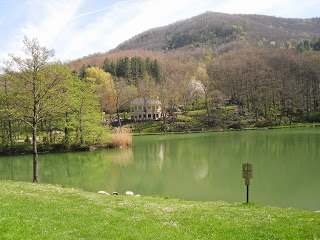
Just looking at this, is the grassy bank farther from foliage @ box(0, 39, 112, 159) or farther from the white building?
the white building

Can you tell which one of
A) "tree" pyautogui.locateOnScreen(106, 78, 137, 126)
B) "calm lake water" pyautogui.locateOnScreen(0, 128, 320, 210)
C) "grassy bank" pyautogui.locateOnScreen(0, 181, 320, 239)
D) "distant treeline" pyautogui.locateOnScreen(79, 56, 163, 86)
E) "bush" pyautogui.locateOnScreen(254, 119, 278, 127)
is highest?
"distant treeline" pyautogui.locateOnScreen(79, 56, 163, 86)

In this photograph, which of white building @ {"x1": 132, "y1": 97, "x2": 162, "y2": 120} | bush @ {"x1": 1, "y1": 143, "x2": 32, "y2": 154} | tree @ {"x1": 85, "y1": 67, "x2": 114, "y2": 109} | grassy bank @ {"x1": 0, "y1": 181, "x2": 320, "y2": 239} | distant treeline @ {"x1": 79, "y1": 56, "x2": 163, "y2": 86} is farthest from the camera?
distant treeline @ {"x1": 79, "y1": 56, "x2": 163, "y2": 86}

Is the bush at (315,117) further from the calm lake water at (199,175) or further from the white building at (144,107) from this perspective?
the calm lake water at (199,175)

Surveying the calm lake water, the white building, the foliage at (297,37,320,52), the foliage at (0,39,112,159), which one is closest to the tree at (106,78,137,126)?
the white building

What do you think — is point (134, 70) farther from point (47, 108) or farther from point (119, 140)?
point (47, 108)

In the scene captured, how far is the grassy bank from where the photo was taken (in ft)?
21.5

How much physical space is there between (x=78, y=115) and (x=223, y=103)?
4976 centimetres

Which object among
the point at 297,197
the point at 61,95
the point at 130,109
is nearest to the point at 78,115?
the point at 61,95

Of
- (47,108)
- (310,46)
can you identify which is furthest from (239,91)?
(47,108)

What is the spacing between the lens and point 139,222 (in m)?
7.88

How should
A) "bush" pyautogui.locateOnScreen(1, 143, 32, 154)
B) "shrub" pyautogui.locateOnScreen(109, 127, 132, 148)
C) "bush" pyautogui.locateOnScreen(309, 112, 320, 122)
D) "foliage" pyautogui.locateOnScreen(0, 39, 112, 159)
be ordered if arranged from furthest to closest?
"bush" pyautogui.locateOnScreen(309, 112, 320, 122)
"shrub" pyautogui.locateOnScreen(109, 127, 132, 148)
"bush" pyautogui.locateOnScreen(1, 143, 32, 154)
"foliage" pyautogui.locateOnScreen(0, 39, 112, 159)

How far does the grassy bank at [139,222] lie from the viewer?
21.5ft

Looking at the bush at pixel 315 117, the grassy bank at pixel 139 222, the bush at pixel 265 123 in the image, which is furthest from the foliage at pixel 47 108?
the bush at pixel 315 117

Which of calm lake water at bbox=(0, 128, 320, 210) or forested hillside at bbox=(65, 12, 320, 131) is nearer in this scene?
calm lake water at bbox=(0, 128, 320, 210)
